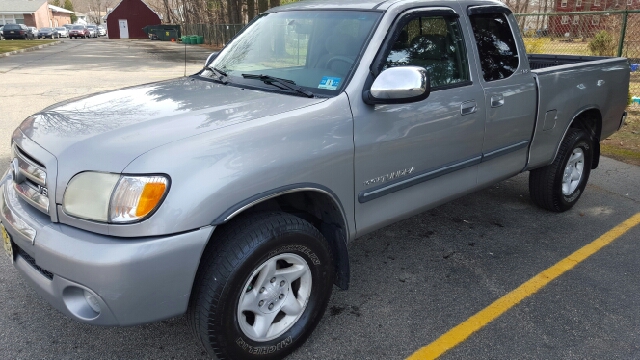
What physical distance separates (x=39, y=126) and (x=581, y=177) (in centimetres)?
457

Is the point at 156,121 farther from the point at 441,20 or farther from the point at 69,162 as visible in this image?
the point at 441,20

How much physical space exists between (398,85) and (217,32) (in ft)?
113

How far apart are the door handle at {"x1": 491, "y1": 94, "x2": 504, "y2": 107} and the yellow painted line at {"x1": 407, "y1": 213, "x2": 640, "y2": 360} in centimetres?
126

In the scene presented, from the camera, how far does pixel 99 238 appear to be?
217cm

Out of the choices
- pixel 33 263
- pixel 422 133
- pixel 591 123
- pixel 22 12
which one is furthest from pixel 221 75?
pixel 22 12

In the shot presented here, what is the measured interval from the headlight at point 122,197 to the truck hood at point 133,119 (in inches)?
2.5

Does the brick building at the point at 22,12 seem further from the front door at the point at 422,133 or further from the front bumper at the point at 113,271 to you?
the front bumper at the point at 113,271

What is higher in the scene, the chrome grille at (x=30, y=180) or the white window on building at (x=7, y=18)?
the white window on building at (x=7, y=18)

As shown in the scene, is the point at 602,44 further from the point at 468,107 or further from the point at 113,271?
the point at 113,271

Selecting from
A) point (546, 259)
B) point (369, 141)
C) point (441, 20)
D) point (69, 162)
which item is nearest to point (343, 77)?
point (369, 141)

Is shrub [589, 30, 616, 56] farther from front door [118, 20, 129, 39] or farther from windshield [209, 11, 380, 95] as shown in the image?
front door [118, 20, 129, 39]

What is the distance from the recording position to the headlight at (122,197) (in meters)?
2.15

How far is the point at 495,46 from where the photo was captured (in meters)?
3.84

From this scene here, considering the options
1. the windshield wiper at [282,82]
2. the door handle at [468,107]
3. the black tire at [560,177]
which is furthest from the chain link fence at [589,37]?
the windshield wiper at [282,82]
